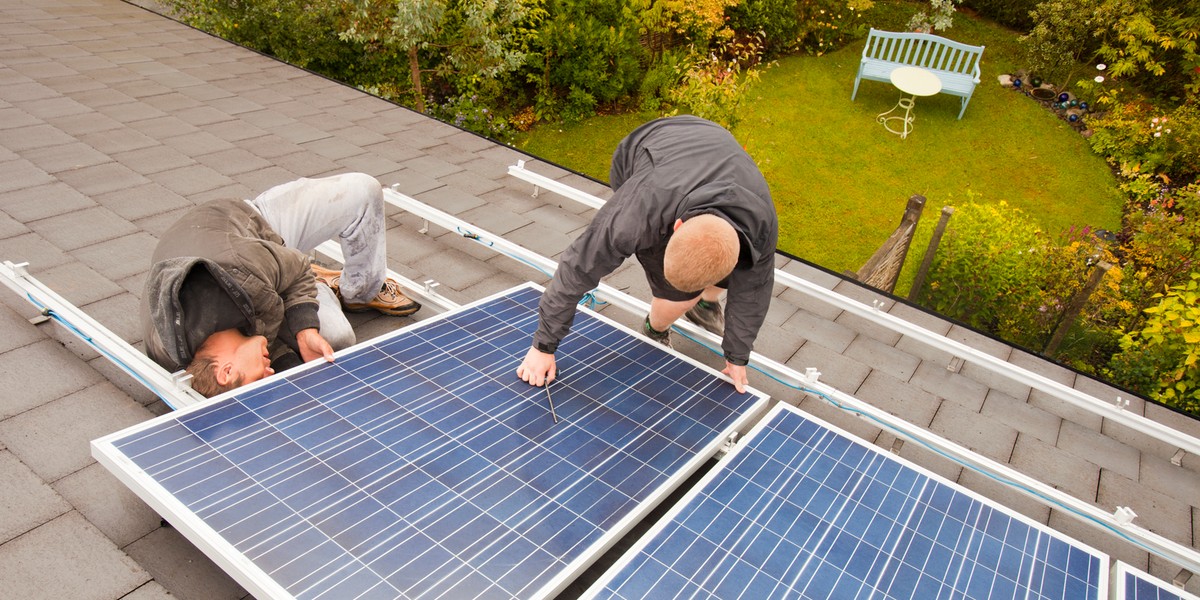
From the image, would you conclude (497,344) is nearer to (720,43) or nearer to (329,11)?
(329,11)

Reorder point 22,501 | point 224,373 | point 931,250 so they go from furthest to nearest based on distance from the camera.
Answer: point 931,250 < point 224,373 < point 22,501

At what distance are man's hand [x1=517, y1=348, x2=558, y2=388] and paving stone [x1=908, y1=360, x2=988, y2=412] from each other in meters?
2.20

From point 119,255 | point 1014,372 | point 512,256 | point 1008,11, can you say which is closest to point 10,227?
point 119,255

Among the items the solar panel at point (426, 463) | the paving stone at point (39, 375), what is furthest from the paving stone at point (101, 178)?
the solar panel at point (426, 463)

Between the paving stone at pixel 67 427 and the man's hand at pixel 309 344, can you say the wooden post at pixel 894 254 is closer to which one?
the man's hand at pixel 309 344

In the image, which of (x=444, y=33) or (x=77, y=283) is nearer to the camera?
(x=77, y=283)

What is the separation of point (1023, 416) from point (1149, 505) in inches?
26.1

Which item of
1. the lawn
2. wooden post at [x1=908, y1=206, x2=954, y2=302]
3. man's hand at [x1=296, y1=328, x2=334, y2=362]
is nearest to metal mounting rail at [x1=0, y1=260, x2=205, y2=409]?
man's hand at [x1=296, y1=328, x2=334, y2=362]

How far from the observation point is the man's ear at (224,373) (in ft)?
8.61

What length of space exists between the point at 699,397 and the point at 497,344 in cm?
87

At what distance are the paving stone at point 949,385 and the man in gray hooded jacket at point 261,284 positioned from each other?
2819 mm

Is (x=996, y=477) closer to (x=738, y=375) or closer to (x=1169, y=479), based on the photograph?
(x=738, y=375)

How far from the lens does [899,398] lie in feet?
12.3

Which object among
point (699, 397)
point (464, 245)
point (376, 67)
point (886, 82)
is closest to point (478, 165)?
point (464, 245)
